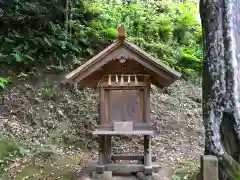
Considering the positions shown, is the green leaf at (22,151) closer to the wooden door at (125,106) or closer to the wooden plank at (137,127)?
the wooden plank at (137,127)

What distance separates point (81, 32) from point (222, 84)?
7.64 m

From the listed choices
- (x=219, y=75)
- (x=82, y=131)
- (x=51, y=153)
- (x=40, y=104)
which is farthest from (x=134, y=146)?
(x=219, y=75)

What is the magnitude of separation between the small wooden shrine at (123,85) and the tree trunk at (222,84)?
1149 millimetres

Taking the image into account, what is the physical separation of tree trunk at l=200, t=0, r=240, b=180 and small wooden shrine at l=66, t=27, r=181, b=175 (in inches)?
45.2

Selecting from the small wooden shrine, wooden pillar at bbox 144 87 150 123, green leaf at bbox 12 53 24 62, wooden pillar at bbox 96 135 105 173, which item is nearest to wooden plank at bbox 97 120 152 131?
the small wooden shrine

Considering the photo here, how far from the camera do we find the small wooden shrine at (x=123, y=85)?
5.79m

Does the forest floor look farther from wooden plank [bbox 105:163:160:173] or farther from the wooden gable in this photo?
the wooden gable

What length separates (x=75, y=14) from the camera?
12031 millimetres

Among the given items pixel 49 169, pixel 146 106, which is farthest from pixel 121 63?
pixel 49 169

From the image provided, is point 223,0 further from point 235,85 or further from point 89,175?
point 89,175

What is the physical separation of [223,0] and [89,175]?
13.5 ft

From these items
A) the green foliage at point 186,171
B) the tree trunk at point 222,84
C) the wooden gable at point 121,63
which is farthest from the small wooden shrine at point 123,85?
the tree trunk at point 222,84

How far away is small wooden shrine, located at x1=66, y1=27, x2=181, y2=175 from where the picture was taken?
5.79 meters

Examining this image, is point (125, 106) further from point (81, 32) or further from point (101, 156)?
point (81, 32)
